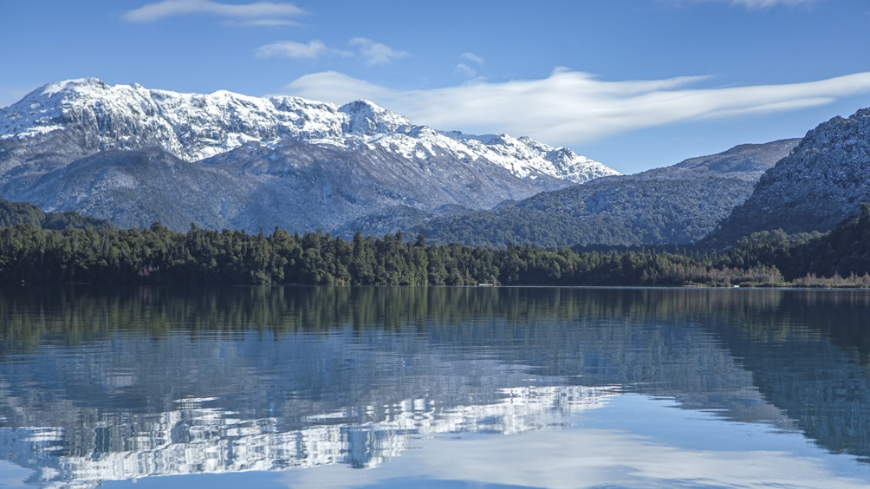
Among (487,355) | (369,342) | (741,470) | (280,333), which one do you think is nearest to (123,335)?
(280,333)

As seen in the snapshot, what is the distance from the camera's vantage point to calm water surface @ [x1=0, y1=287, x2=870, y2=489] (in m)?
27.7

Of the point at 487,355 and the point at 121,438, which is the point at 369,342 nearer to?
the point at 487,355

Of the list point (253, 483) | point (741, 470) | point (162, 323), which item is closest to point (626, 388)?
point (741, 470)

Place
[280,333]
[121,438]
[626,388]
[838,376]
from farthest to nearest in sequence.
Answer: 1. [280,333]
2. [838,376]
3. [626,388]
4. [121,438]

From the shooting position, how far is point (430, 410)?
37062mm

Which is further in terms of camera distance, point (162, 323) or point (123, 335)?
point (162, 323)

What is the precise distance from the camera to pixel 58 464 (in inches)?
1112

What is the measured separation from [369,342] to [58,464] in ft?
123

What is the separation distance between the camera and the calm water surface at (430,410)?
27.7 meters

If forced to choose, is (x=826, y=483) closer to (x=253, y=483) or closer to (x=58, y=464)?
(x=253, y=483)

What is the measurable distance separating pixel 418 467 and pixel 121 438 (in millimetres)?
10773

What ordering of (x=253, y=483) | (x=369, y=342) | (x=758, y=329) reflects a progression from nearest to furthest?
(x=253, y=483)
(x=369, y=342)
(x=758, y=329)

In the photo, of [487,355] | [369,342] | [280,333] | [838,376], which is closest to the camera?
[838,376]

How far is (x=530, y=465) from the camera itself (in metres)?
28.4
